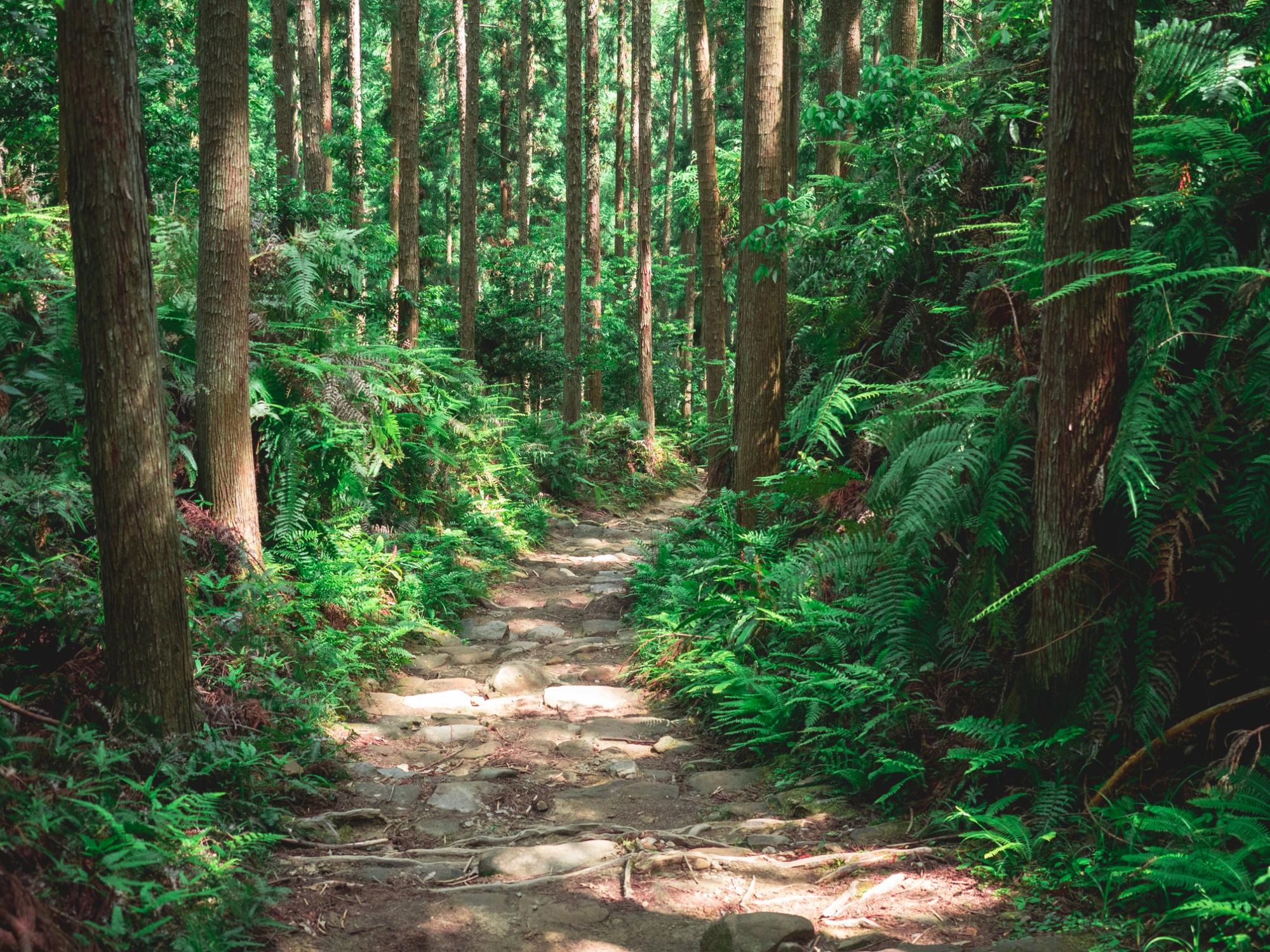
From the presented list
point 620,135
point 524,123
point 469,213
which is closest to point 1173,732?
point 469,213

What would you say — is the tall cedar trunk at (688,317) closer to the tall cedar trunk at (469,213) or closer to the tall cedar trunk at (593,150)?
the tall cedar trunk at (593,150)

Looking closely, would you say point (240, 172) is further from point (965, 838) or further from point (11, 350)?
point (965, 838)

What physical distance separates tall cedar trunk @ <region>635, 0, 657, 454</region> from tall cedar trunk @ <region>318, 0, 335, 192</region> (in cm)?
643

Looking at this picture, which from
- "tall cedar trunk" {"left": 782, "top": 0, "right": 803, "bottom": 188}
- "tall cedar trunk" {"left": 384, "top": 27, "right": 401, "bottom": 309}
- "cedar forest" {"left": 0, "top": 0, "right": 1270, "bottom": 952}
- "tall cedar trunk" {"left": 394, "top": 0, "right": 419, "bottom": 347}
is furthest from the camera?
"tall cedar trunk" {"left": 782, "top": 0, "right": 803, "bottom": 188}

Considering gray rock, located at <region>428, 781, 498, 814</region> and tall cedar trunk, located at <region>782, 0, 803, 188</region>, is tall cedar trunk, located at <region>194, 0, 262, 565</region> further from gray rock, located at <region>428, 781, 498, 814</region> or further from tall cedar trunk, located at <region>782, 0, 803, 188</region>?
tall cedar trunk, located at <region>782, 0, 803, 188</region>

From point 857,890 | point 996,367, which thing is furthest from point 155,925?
point 996,367

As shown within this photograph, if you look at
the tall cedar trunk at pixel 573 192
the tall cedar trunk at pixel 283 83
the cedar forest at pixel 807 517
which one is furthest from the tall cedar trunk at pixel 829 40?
the tall cedar trunk at pixel 283 83

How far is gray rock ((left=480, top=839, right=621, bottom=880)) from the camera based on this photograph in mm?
3998

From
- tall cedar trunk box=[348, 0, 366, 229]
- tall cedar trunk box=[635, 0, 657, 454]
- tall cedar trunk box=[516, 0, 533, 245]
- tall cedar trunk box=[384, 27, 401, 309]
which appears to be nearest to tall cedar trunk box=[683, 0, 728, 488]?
tall cedar trunk box=[635, 0, 657, 454]

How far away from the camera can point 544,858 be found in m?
4.09

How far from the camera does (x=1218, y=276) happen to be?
3.74 m

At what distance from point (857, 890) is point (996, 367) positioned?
110 inches

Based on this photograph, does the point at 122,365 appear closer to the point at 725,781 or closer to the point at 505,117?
the point at 725,781

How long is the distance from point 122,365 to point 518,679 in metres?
3.87
